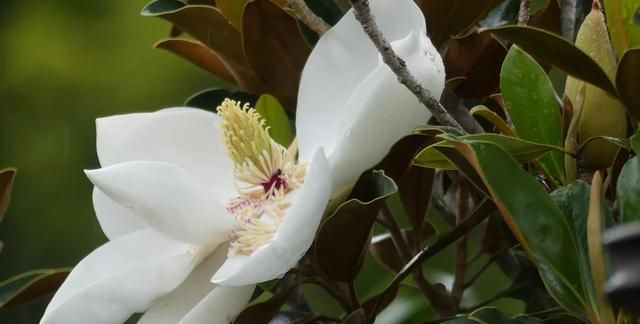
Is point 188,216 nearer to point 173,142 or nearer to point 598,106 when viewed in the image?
point 173,142

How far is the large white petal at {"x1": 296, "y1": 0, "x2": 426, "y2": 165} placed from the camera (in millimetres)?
831

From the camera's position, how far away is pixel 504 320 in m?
0.72

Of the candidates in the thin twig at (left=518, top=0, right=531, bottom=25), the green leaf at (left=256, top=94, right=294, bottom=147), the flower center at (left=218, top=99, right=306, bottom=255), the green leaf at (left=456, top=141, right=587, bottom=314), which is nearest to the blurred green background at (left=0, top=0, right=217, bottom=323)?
the green leaf at (left=256, top=94, right=294, bottom=147)

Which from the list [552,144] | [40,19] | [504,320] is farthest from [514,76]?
[40,19]

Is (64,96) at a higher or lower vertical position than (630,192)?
lower

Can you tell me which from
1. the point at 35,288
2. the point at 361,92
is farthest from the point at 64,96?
the point at 361,92

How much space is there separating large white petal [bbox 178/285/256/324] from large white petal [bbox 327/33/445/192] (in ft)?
0.32

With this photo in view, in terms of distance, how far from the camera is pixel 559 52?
0.71m

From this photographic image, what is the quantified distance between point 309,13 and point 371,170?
138mm

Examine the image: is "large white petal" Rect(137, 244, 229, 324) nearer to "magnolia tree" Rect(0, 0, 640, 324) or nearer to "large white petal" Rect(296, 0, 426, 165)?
"magnolia tree" Rect(0, 0, 640, 324)

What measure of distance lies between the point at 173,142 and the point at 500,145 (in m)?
0.29

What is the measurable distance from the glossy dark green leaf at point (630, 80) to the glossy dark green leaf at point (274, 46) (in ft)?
1.06

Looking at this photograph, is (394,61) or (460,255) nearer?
(394,61)

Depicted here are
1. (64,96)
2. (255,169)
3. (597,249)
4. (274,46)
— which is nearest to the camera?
(597,249)
